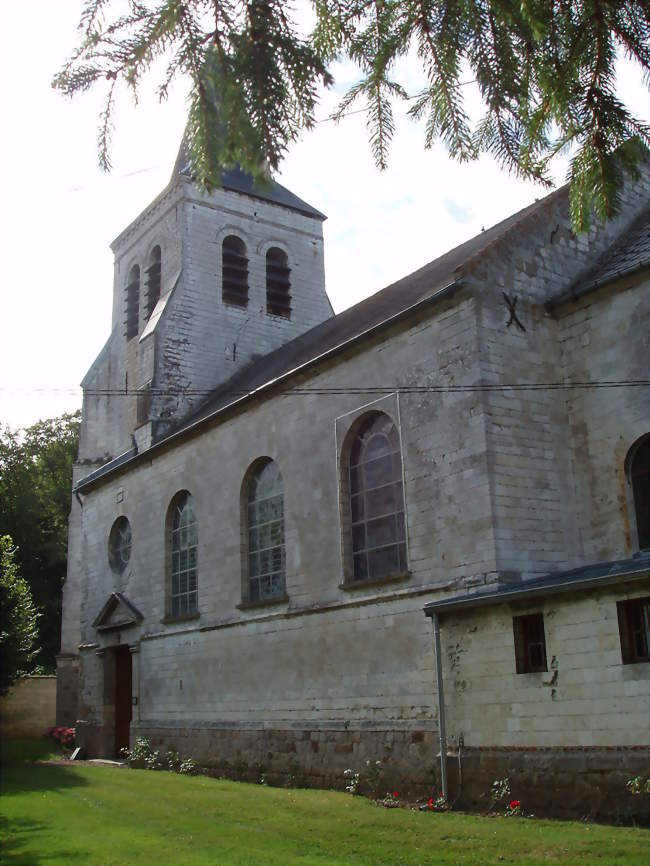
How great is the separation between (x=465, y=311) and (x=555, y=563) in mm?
3805

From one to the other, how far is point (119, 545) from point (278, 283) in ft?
31.5

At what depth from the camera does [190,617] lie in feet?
61.0

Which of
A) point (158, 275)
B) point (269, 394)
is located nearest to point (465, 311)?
point (269, 394)

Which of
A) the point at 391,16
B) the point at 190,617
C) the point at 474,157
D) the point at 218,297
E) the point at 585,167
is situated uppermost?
the point at 218,297

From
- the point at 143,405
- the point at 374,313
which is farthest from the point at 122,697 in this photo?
the point at 374,313

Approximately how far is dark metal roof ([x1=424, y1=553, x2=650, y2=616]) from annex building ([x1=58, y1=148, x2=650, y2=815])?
6 centimetres

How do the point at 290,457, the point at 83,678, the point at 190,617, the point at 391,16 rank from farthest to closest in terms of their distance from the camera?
the point at 83,678 < the point at 190,617 < the point at 290,457 < the point at 391,16

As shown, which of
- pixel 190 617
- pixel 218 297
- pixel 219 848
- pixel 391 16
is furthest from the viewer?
pixel 218 297

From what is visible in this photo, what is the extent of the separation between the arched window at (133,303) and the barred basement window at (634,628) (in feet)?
67.3

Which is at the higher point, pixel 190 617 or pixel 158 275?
pixel 158 275

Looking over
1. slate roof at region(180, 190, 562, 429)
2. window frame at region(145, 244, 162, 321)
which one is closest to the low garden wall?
slate roof at region(180, 190, 562, 429)

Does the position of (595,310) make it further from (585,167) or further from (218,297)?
(218,297)

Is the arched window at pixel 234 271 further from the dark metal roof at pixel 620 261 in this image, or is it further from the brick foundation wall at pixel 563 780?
the brick foundation wall at pixel 563 780

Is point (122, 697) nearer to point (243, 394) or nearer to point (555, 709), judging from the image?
point (243, 394)
